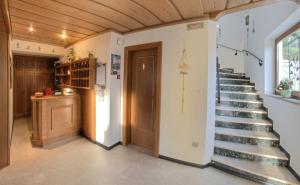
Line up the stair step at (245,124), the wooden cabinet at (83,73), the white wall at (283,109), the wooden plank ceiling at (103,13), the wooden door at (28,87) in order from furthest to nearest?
the wooden door at (28,87) → the wooden cabinet at (83,73) → the stair step at (245,124) → the white wall at (283,109) → the wooden plank ceiling at (103,13)

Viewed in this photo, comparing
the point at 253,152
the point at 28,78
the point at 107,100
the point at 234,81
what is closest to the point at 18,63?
the point at 28,78

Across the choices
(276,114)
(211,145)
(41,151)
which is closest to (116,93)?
(41,151)

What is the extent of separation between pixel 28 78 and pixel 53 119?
11.6 feet

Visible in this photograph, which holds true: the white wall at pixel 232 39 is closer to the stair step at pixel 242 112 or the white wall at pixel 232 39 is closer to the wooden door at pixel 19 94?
the stair step at pixel 242 112

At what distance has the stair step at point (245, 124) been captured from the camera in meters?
3.31

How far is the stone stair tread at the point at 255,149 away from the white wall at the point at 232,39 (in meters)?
3.25

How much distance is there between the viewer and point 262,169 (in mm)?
2506

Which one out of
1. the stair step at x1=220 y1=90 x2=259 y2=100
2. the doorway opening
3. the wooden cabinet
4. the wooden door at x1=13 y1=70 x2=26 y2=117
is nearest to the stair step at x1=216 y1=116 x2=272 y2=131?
the stair step at x1=220 y1=90 x2=259 y2=100

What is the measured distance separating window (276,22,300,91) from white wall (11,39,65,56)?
5519mm

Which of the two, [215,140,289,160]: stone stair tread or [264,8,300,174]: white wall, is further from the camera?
[215,140,289,160]: stone stair tread

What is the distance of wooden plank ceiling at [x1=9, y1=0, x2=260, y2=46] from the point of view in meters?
2.27

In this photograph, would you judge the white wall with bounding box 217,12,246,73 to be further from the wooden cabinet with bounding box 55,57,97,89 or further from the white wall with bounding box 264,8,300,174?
the wooden cabinet with bounding box 55,57,97,89

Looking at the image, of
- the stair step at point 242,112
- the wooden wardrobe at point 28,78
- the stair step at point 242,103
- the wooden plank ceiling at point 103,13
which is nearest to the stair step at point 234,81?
the stair step at point 242,103

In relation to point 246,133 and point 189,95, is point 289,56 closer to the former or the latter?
point 246,133
